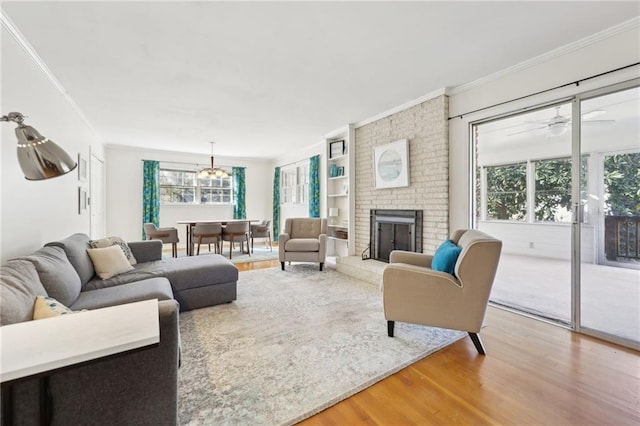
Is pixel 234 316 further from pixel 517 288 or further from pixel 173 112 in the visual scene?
pixel 517 288

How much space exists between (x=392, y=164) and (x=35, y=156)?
373 cm

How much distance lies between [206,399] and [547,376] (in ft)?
7.03

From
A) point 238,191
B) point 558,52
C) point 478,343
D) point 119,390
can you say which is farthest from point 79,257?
point 238,191

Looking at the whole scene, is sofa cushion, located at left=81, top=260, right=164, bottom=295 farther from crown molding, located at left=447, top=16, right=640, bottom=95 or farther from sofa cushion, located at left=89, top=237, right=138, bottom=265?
crown molding, located at left=447, top=16, right=640, bottom=95

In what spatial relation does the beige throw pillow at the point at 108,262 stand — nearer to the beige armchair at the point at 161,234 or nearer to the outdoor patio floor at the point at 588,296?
the beige armchair at the point at 161,234

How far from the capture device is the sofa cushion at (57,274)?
5.68 ft

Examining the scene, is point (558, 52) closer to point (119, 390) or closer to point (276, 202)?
point (119, 390)

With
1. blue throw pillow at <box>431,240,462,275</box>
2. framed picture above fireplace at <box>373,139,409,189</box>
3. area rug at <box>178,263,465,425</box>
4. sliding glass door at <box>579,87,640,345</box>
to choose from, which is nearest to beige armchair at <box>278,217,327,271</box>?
area rug at <box>178,263,465,425</box>

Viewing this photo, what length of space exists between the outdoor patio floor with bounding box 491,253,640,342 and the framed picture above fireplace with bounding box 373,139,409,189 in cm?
187

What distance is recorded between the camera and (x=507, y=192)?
19.6 feet

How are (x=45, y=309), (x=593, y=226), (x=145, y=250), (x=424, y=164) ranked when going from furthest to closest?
1. (x=424, y=164)
2. (x=145, y=250)
3. (x=593, y=226)
4. (x=45, y=309)

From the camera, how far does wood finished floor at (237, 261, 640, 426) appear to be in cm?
148

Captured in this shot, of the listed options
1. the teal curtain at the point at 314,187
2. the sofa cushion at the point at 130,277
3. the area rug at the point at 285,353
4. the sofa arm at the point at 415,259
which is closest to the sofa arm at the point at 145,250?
the sofa cushion at the point at 130,277

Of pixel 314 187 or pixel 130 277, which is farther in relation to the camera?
pixel 314 187
